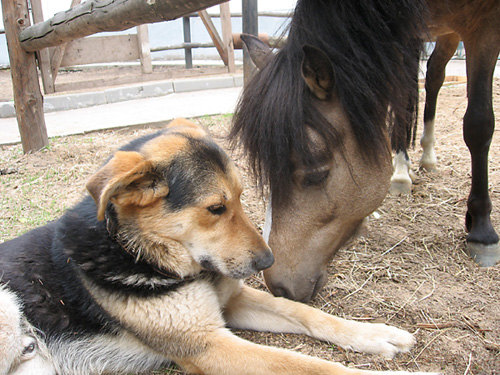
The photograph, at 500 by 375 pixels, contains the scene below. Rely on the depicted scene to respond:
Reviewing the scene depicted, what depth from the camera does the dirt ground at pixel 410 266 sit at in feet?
7.43

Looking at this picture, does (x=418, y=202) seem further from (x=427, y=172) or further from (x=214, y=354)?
(x=214, y=354)

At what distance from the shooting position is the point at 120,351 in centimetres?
230

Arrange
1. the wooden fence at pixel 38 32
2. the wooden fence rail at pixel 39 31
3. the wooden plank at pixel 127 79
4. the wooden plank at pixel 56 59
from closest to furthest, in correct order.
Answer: the wooden fence rail at pixel 39 31 → the wooden fence at pixel 38 32 → the wooden plank at pixel 56 59 → the wooden plank at pixel 127 79

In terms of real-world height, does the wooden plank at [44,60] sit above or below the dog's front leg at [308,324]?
above

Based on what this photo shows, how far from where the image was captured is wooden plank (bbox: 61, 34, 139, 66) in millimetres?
11344

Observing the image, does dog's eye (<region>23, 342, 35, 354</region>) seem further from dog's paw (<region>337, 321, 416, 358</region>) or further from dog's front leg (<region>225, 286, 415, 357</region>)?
dog's paw (<region>337, 321, 416, 358</region>)

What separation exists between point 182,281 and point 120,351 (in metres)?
0.54

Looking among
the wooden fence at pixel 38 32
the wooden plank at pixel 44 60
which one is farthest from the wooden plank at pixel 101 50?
the wooden fence at pixel 38 32

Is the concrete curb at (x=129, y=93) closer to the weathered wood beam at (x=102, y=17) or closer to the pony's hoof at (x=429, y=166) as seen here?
the weathered wood beam at (x=102, y=17)

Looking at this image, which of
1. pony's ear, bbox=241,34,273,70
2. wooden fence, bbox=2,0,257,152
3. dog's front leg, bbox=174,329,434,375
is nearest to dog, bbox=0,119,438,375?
dog's front leg, bbox=174,329,434,375

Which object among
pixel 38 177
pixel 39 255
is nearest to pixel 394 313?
pixel 39 255

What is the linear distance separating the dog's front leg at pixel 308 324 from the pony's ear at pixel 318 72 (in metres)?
1.22

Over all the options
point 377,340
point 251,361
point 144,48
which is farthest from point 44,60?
point 377,340

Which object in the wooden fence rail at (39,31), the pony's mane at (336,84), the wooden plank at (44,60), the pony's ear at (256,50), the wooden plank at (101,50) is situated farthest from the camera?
the wooden plank at (101,50)
